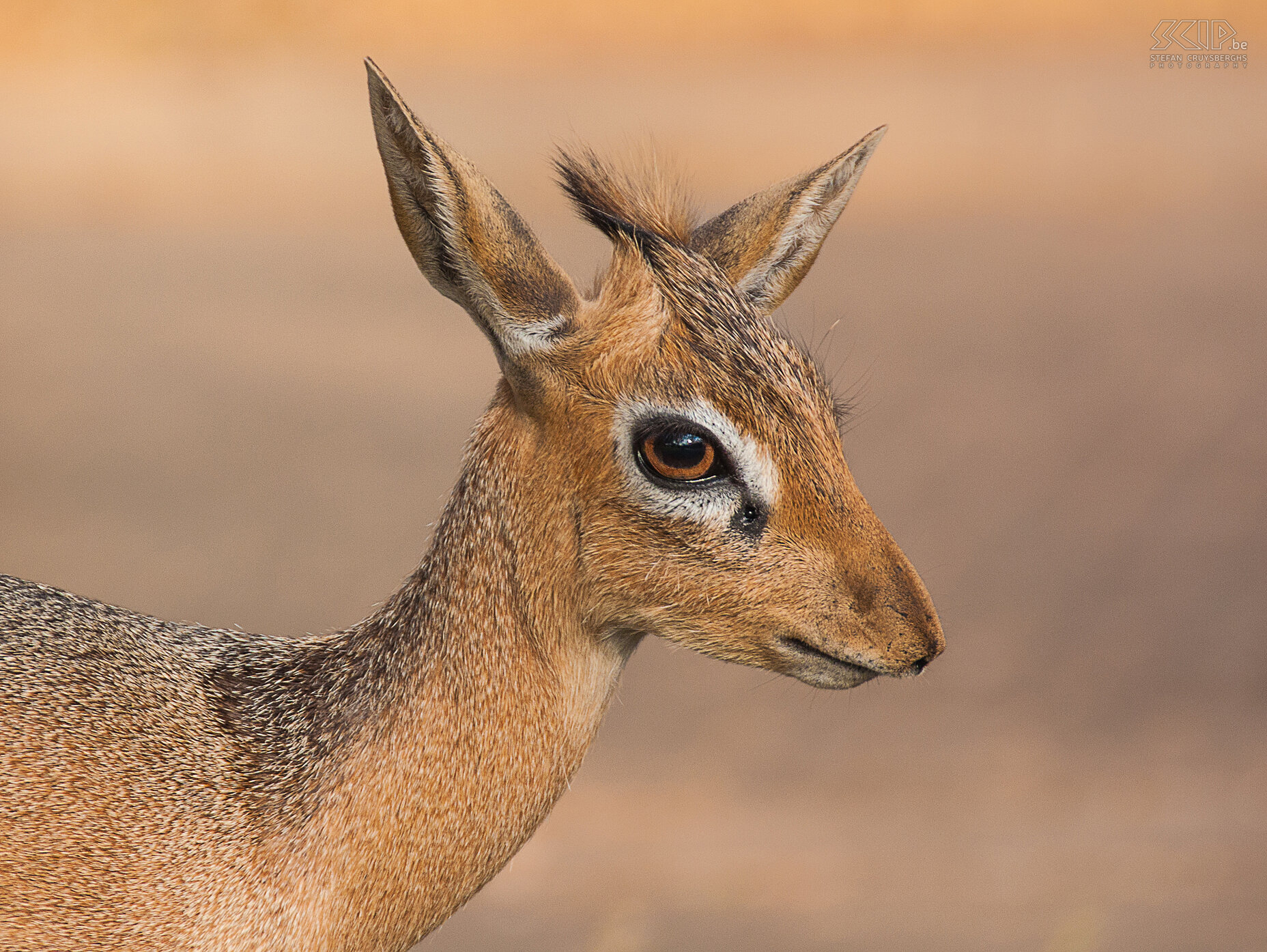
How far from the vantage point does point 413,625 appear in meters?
3.92

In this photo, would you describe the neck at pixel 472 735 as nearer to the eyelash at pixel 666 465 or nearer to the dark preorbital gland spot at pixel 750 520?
the eyelash at pixel 666 465

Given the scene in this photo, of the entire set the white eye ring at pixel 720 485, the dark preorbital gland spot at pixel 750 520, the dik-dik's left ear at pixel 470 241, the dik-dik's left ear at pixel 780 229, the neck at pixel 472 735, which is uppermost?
the dik-dik's left ear at pixel 780 229

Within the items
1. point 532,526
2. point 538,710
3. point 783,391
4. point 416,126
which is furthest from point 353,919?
point 416,126

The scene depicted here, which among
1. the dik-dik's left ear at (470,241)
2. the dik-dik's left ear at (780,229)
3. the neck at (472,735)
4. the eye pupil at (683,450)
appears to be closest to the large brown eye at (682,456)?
the eye pupil at (683,450)

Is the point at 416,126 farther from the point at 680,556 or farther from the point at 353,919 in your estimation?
the point at 353,919

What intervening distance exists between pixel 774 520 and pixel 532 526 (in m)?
0.70

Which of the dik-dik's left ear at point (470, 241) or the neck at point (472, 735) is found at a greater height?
the dik-dik's left ear at point (470, 241)

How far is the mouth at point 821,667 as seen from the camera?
137 inches

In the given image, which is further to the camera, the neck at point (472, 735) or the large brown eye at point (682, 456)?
the neck at point (472, 735)

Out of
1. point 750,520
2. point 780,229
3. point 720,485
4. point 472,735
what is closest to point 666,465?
point 720,485

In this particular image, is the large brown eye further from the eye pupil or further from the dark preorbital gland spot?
the dark preorbital gland spot

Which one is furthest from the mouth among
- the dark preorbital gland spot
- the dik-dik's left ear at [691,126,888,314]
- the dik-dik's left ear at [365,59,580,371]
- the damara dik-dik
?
the dik-dik's left ear at [691,126,888,314]

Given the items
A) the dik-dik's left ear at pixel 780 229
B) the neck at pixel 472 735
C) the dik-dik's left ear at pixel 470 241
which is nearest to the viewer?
the dik-dik's left ear at pixel 470 241

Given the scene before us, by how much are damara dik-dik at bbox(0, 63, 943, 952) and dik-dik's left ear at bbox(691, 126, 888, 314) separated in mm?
335
